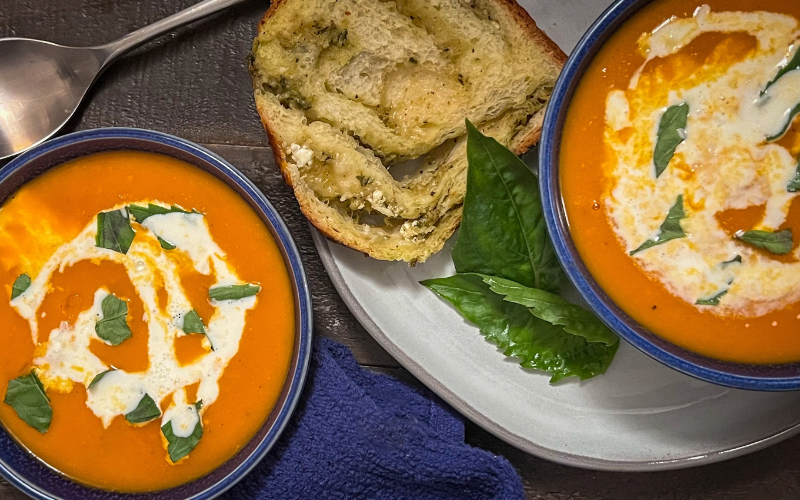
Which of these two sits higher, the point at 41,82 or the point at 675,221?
the point at 675,221

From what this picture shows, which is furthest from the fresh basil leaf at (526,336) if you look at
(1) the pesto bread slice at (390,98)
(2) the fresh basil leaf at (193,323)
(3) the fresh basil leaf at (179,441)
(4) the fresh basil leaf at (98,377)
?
(4) the fresh basil leaf at (98,377)

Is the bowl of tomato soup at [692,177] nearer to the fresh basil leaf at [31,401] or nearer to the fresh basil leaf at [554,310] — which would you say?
the fresh basil leaf at [554,310]

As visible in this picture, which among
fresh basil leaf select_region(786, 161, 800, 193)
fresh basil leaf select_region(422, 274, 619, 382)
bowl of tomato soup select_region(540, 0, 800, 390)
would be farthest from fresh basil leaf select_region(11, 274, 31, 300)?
fresh basil leaf select_region(786, 161, 800, 193)

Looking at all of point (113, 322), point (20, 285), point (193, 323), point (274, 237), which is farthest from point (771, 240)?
point (20, 285)

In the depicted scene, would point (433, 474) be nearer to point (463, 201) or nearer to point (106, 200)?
point (463, 201)

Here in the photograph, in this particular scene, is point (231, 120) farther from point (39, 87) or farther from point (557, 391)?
point (557, 391)
